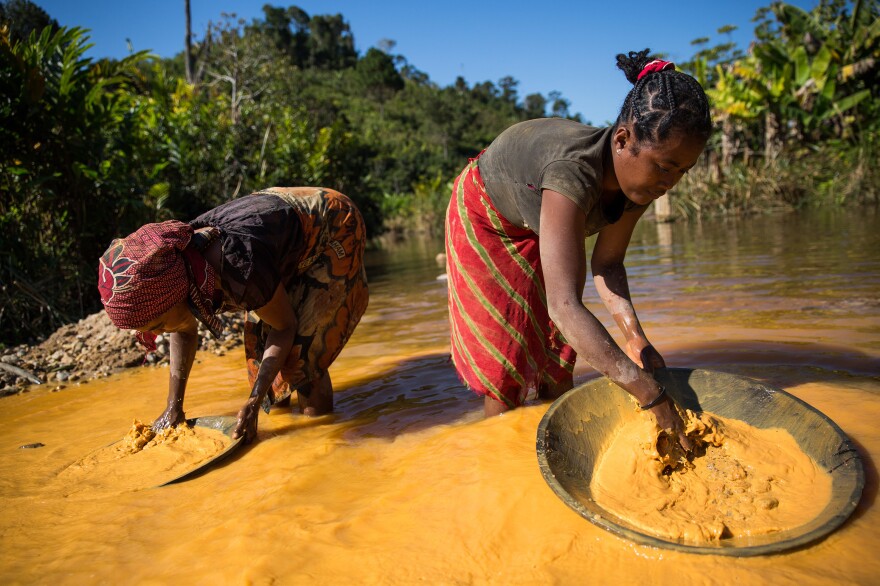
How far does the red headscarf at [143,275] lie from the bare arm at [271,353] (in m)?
0.38

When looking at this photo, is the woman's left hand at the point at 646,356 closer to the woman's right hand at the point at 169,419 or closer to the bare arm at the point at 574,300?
the bare arm at the point at 574,300

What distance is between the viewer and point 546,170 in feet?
5.78

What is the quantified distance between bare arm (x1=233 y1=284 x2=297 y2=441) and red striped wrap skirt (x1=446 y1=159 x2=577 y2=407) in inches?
28.6

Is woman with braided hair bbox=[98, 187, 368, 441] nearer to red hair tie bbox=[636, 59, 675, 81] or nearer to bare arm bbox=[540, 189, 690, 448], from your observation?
bare arm bbox=[540, 189, 690, 448]

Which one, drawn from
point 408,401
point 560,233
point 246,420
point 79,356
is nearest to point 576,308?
point 560,233

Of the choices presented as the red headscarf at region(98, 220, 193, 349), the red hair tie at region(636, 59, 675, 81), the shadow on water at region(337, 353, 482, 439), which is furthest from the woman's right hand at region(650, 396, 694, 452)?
the red headscarf at region(98, 220, 193, 349)

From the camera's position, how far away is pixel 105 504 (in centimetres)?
208

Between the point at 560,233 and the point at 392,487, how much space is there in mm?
1025

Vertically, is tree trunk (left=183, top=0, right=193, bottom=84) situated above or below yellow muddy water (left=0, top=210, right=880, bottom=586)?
above

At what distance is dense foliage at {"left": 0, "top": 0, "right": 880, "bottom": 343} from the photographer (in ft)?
17.1

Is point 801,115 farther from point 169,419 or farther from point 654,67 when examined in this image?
point 169,419

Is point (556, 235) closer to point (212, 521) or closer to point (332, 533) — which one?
point (332, 533)

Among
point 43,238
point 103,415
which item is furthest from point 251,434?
point 43,238

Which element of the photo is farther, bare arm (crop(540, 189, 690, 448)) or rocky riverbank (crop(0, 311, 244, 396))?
rocky riverbank (crop(0, 311, 244, 396))
